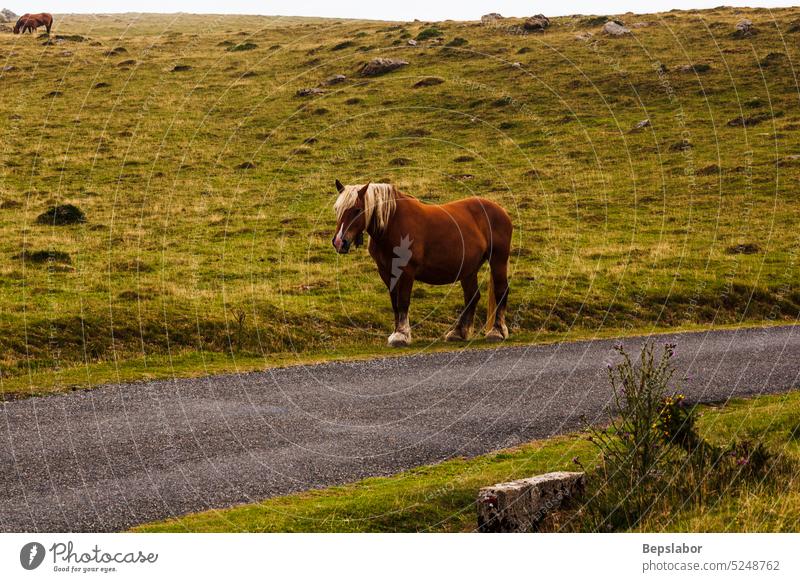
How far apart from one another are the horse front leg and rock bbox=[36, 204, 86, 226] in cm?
1881

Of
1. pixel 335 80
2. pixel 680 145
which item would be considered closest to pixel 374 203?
pixel 680 145

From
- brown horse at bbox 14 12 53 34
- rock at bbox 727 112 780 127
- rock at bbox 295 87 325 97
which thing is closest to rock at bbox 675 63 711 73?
rock at bbox 727 112 780 127

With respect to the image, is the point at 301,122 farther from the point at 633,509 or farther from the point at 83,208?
the point at 633,509

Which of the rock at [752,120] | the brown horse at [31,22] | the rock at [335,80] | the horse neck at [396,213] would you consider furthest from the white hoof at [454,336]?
the brown horse at [31,22]

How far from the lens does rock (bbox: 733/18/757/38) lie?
70.0 metres

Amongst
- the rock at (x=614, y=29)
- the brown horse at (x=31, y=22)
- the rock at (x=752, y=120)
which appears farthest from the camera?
the brown horse at (x=31, y=22)

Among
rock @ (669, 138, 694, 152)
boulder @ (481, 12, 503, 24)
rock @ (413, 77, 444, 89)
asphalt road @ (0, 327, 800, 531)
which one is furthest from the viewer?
boulder @ (481, 12, 503, 24)

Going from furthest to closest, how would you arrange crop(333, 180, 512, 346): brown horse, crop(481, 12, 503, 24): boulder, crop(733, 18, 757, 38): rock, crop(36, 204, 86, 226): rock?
crop(481, 12, 503, 24): boulder → crop(733, 18, 757, 38): rock → crop(36, 204, 86, 226): rock → crop(333, 180, 512, 346): brown horse

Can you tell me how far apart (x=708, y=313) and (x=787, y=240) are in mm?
11259

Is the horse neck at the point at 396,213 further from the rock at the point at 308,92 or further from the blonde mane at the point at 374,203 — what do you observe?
the rock at the point at 308,92

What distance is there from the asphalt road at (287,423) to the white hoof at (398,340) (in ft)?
4.31

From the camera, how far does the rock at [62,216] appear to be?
1447 inches

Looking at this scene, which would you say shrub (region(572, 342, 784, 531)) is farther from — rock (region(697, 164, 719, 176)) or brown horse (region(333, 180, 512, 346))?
rock (region(697, 164, 719, 176))

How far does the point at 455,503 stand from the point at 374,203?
1009 centimetres
